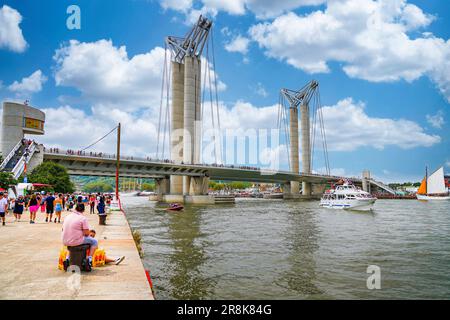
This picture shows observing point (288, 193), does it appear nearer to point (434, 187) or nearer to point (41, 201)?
point (434, 187)

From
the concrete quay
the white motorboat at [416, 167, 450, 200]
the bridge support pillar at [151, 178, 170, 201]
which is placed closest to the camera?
the concrete quay

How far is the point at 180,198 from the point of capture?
10300cm

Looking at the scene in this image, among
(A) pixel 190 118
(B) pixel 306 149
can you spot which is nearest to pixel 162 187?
(A) pixel 190 118

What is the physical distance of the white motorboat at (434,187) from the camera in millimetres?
129625

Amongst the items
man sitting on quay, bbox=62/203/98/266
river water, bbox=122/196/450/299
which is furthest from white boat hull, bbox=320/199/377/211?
man sitting on quay, bbox=62/203/98/266

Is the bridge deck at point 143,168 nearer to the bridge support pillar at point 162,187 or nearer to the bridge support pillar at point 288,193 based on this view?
the bridge support pillar at point 162,187

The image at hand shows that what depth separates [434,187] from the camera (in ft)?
433

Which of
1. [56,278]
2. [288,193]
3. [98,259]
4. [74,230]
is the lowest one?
[288,193]

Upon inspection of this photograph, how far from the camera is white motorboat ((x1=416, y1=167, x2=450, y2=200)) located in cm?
12962

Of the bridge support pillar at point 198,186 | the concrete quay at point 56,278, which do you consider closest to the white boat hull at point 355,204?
the bridge support pillar at point 198,186

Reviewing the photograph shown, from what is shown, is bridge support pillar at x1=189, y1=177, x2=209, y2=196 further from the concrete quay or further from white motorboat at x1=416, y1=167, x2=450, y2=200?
white motorboat at x1=416, y1=167, x2=450, y2=200

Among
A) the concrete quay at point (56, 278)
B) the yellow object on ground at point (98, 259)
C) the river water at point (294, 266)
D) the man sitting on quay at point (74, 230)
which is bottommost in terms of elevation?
the river water at point (294, 266)
